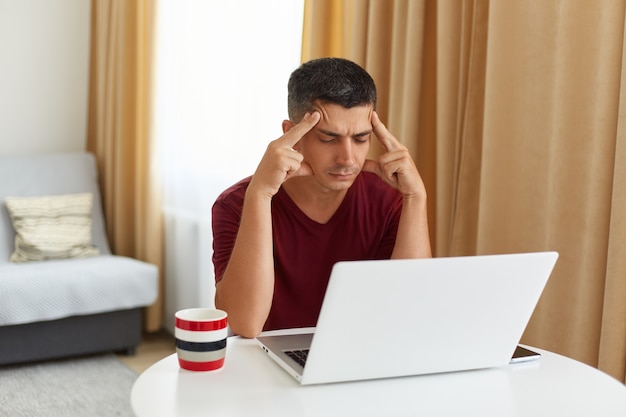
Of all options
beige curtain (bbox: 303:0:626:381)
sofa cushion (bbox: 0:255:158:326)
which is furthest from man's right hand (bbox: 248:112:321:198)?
sofa cushion (bbox: 0:255:158:326)

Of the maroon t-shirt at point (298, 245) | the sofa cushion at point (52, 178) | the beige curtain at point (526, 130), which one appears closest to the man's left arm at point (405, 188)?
the maroon t-shirt at point (298, 245)

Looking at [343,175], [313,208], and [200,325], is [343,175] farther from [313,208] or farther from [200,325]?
[200,325]

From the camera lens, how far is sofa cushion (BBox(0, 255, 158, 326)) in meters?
3.36

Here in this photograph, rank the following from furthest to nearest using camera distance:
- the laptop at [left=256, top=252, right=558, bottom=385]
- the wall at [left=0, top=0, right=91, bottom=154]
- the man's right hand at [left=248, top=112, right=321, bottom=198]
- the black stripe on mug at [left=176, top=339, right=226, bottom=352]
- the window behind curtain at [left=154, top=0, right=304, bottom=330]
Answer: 1. the wall at [left=0, top=0, right=91, bottom=154]
2. the window behind curtain at [left=154, top=0, right=304, bottom=330]
3. the man's right hand at [left=248, top=112, right=321, bottom=198]
4. the black stripe on mug at [left=176, top=339, right=226, bottom=352]
5. the laptop at [left=256, top=252, right=558, bottom=385]

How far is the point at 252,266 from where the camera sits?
5.37ft

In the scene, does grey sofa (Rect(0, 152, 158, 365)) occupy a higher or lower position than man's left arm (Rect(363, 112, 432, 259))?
lower

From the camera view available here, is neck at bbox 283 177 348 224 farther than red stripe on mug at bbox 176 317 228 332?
Yes

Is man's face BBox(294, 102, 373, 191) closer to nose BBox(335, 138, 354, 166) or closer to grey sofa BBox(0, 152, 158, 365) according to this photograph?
nose BBox(335, 138, 354, 166)

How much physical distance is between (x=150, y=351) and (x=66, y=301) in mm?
539

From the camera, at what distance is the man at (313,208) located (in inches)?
64.7

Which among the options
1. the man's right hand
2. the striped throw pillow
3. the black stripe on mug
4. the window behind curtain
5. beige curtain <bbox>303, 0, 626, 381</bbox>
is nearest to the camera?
the black stripe on mug

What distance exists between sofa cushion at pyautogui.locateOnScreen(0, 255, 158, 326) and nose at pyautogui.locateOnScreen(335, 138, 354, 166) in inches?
83.8

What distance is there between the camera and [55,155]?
4.20 meters

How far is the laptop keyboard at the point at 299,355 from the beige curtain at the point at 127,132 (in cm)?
259
